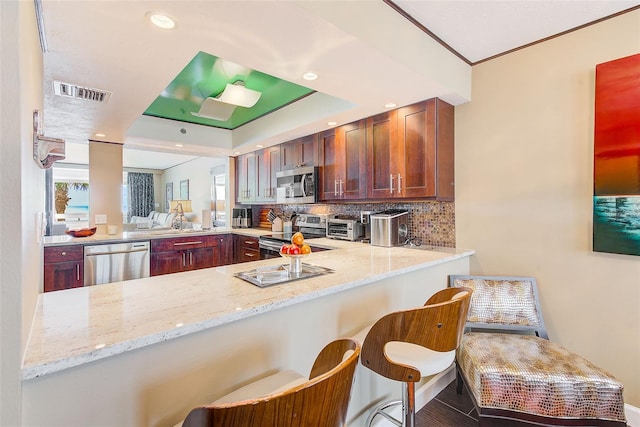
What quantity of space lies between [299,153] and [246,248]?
5.08 feet

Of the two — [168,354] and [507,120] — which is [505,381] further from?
[507,120]

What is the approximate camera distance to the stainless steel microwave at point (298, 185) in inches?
138

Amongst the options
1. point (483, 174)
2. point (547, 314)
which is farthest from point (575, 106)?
point (547, 314)

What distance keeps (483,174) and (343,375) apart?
90.5 inches

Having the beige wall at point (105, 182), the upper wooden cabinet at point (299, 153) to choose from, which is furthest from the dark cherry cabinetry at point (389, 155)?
the beige wall at point (105, 182)

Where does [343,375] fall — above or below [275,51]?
below

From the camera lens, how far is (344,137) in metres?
3.21

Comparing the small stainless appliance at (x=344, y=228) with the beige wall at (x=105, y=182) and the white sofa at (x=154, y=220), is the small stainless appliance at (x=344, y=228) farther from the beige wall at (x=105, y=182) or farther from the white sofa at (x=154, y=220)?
the white sofa at (x=154, y=220)

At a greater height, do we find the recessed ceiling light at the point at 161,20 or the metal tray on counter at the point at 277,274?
the recessed ceiling light at the point at 161,20

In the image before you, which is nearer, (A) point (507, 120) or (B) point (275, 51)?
(B) point (275, 51)

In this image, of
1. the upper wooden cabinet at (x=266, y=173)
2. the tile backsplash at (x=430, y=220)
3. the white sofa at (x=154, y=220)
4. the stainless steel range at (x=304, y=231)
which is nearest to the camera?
the tile backsplash at (x=430, y=220)

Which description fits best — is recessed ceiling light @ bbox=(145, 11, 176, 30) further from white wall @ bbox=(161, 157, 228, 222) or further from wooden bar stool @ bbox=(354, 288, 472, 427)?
white wall @ bbox=(161, 157, 228, 222)

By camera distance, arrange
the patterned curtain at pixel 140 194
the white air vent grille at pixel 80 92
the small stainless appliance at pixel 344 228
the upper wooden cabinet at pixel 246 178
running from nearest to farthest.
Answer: the white air vent grille at pixel 80 92 < the small stainless appliance at pixel 344 228 < the upper wooden cabinet at pixel 246 178 < the patterned curtain at pixel 140 194

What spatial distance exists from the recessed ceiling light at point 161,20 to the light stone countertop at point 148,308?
1.23m
